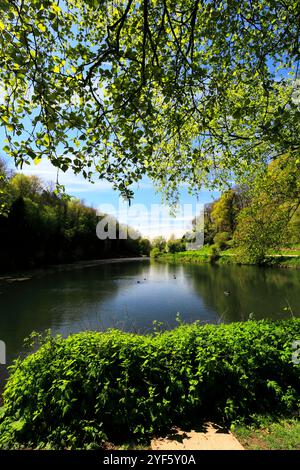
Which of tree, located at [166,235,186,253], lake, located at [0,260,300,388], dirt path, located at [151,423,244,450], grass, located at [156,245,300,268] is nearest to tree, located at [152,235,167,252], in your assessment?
tree, located at [166,235,186,253]

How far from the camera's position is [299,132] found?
6691mm

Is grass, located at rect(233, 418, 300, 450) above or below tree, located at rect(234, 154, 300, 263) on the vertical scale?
below

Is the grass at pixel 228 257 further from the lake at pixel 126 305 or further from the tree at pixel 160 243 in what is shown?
the tree at pixel 160 243

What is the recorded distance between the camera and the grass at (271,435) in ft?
11.5

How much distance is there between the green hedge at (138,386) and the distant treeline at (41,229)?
58.7ft

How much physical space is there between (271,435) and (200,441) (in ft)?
3.15

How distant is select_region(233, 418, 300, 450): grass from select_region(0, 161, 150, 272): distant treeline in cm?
1952

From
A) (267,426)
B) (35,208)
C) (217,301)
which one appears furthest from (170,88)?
(35,208)

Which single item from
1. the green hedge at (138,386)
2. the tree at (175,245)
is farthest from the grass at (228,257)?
the green hedge at (138,386)

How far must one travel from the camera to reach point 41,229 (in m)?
43.5

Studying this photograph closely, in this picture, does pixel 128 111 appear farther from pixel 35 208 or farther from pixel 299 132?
pixel 35 208

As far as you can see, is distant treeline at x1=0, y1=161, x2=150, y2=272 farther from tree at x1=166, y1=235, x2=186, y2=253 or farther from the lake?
tree at x1=166, y1=235, x2=186, y2=253

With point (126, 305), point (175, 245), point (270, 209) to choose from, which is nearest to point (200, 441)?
point (270, 209)

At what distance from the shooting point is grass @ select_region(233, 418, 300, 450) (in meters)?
3.52
